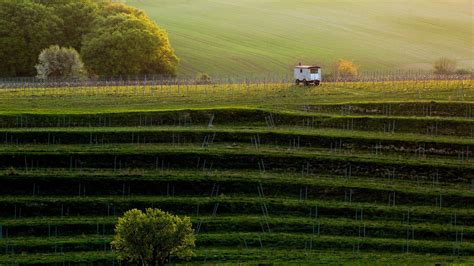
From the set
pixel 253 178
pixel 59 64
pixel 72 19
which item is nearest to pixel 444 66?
pixel 72 19

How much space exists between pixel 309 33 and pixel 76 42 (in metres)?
42.2

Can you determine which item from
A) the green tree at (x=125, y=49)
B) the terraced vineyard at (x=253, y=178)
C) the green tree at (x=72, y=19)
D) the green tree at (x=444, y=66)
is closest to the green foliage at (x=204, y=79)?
the green tree at (x=125, y=49)

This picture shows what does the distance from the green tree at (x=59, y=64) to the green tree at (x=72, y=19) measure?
9517mm

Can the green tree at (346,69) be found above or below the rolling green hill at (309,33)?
below

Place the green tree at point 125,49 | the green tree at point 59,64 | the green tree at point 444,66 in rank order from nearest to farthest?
the green tree at point 59,64 < the green tree at point 125,49 < the green tree at point 444,66

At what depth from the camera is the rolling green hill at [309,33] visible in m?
133

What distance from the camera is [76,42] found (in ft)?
397

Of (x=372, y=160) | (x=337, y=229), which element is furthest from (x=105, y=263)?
(x=372, y=160)

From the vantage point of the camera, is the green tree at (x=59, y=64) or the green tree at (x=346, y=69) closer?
the green tree at (x=59, y=64)

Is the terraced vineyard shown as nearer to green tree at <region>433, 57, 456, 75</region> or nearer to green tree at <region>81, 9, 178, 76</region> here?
green tree at <region>81, 9, 178, 76</region>

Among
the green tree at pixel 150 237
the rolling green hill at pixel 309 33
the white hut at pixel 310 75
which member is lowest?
the green tree at pixel 150 237

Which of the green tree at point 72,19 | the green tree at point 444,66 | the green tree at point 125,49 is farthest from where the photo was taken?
the green tree at point 444,66

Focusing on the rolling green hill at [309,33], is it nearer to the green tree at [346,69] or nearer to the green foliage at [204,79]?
the green tree at [346,69]

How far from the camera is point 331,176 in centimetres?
6925
